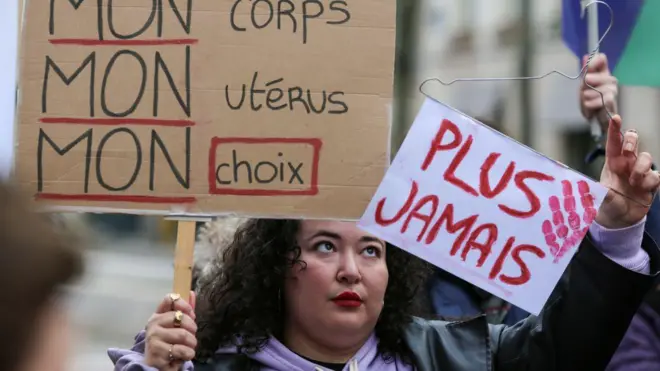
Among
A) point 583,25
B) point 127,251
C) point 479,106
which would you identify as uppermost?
point 583,25

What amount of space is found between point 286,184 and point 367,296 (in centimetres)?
30

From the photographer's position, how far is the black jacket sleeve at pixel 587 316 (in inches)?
89.2

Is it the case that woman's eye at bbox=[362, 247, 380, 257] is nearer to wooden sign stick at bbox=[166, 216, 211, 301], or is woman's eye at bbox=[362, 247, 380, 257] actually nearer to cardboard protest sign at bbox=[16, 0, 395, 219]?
cardboard protest sign at bbox=[16, 0, 395, 219]

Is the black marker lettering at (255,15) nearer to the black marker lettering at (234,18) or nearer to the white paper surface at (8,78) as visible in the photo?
the black marker lettering at (234,18)

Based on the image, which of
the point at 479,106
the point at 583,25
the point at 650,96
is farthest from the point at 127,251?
the point at 583,25

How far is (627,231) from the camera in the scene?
226 centimetres

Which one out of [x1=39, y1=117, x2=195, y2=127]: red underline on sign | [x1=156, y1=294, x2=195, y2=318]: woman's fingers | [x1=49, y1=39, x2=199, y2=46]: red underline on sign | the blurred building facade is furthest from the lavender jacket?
the blurred building facade

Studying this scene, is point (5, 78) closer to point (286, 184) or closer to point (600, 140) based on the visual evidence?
point (286, 184)

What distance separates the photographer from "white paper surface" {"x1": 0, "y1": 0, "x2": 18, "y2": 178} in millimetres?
2408

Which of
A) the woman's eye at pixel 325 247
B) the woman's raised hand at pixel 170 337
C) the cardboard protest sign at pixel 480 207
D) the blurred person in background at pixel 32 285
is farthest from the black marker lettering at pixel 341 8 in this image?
the blurred person in background at pixel 32 285

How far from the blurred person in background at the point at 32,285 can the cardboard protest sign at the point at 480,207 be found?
105 centimetres

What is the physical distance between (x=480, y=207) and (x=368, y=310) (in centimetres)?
33

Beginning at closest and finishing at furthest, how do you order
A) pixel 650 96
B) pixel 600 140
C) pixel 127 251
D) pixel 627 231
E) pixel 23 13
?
pixel 627 231 → pixel 23 13 → pixel 600 140 → pixel 650 96 → pixel 127 251

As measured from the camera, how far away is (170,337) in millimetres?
2150
